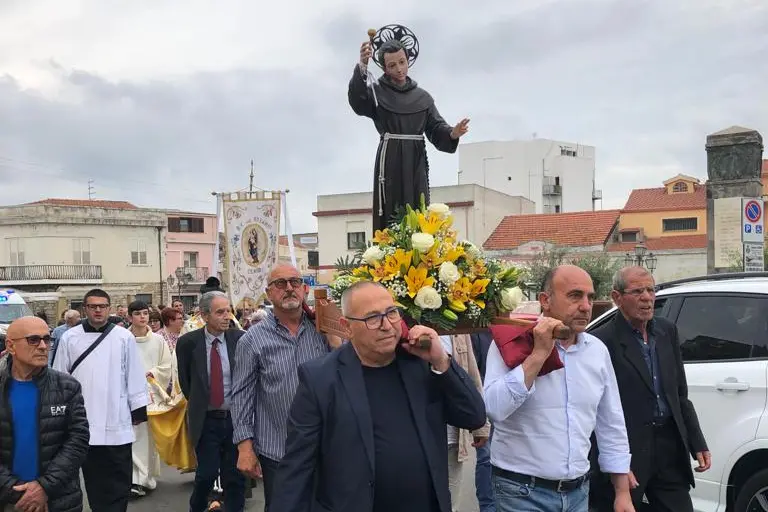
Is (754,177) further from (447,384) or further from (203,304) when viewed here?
(447,384)

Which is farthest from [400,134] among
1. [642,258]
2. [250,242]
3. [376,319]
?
[642,258]

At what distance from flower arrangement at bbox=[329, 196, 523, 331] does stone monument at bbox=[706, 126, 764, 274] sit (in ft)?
41.3

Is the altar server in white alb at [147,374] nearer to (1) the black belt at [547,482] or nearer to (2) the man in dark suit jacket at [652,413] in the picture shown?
(2) the man in dark suit jacket at [652,413]

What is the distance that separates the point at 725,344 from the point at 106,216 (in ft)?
175

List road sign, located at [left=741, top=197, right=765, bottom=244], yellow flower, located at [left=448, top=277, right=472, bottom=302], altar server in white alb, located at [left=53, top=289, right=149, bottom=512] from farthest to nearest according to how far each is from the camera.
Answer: road sign, located at [left=741, top=197, right=765, bottom=244], altar server in white alb, located at [left=53, top=289, right=149, bottom=512], yellow flower, located at [left=448, top=277, right=472, bottom=302]

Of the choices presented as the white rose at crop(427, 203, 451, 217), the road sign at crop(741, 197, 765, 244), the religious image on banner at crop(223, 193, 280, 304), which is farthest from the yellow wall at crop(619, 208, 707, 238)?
the white rose at crop(427, 203, 451, 217)

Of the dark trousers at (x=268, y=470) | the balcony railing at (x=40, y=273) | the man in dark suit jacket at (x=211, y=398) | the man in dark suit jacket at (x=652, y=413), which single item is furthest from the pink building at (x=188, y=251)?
the man in dark suit jacket at (x=652, y=413)

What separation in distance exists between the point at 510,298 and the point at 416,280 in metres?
0.48

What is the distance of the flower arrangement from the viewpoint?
3850 mm

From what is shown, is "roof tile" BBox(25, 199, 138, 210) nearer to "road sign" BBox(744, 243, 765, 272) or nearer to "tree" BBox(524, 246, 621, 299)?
"tree" BBox(524, 246, 621, 299)

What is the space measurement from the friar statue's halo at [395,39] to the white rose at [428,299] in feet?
6.84

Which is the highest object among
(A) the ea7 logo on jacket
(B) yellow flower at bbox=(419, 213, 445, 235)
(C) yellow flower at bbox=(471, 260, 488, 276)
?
(B) yellow flower at bbox=(419, 213, 445, 235)

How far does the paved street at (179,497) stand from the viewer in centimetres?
820

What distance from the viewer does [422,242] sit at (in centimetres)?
393
